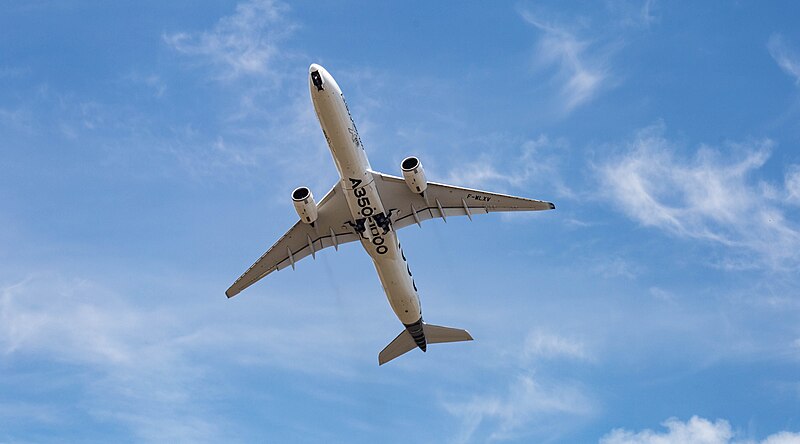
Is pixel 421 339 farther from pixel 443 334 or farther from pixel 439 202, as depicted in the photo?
pixel 439 202

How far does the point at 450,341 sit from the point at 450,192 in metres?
10.5

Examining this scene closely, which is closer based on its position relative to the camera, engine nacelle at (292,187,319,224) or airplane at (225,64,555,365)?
airplane at (225,64,555,365)

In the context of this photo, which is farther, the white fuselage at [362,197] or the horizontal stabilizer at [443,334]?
the horizontal stabilizer at [443,334]

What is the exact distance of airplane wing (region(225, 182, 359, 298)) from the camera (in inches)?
2201

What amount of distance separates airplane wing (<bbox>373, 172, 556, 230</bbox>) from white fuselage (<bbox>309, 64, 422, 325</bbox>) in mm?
1097

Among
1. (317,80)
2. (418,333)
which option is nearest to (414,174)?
(317,80)

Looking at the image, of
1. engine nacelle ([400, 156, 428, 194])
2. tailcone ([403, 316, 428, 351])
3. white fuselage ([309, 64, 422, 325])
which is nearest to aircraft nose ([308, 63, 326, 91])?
white fuselage ([309, 64, 422, 325])

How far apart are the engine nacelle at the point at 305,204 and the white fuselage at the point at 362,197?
2598 millimetres

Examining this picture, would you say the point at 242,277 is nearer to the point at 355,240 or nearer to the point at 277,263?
the point at 277,263

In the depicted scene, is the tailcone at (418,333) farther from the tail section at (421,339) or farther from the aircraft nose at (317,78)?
the aircraft nose at (317,78)

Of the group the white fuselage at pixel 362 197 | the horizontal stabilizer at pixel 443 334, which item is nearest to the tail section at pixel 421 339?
the horizontal stabilizer at pixel 443 334

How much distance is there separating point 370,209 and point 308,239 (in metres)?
6.58

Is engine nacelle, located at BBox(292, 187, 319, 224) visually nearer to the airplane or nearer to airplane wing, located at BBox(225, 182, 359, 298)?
the airplane

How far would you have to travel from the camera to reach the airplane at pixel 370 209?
5006 cm
